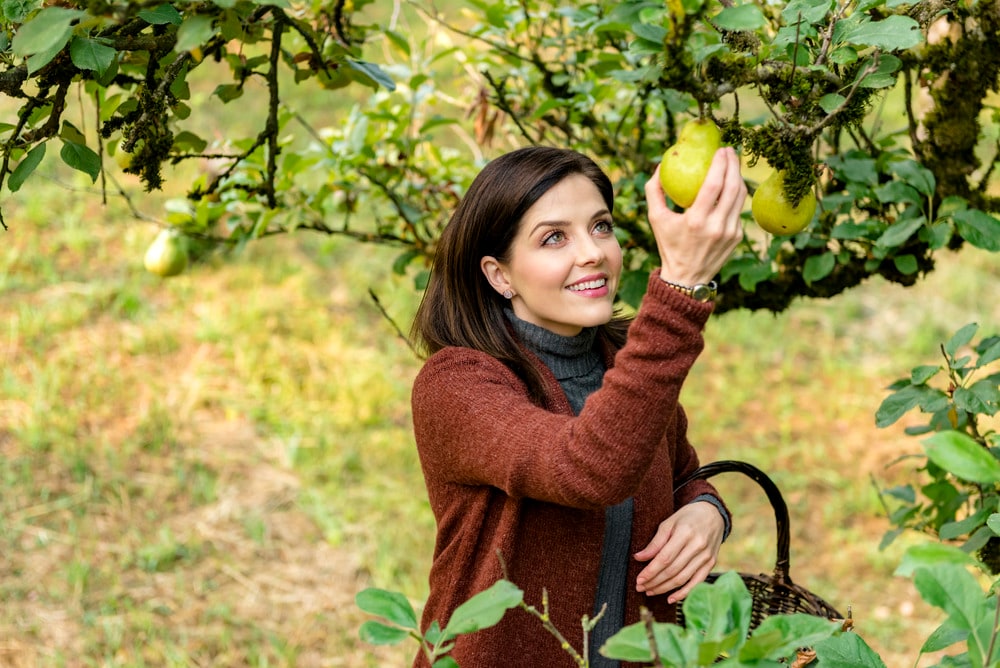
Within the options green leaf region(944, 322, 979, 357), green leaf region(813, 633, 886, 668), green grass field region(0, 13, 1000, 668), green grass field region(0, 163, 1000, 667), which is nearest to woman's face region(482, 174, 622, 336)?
green leaf region(944, 322, 979, 357)

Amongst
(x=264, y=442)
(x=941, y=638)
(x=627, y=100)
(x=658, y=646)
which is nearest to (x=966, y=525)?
(x=941, y=638)

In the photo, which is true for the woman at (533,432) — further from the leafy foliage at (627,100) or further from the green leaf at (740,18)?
the green leaf at (740,18)

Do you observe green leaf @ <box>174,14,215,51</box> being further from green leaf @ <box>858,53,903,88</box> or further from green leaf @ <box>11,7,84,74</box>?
green leaf @ <box>858,53,903,88</box>

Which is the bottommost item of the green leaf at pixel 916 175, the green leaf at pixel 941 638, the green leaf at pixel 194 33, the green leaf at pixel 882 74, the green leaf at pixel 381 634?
the green leaf at pixel 381 634

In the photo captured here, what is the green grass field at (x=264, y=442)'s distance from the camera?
2.97m

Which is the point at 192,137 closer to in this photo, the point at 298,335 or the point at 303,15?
the point at 303,15

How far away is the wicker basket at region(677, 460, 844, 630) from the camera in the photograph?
152 cm

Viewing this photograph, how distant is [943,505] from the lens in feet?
5.98

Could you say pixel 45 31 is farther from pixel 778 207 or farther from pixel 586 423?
pixel 778 207

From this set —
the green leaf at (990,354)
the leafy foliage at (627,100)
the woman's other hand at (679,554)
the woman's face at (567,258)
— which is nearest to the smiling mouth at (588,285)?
the woman's face at (567,258)

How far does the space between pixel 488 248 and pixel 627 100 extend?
1085 millimetres

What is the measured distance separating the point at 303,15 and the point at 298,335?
243cm

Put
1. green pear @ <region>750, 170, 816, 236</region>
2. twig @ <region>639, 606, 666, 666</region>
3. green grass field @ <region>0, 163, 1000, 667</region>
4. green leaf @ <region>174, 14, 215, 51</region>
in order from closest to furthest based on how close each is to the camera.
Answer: twig @ <region>639, 606, 666, 666</region>
green leaf @ <region>174, 14, 215, 51</region>
green pear @ <region>750, 170, 816, 236</region>
green grass field @ <region>0, 163, 1000, 667</region>

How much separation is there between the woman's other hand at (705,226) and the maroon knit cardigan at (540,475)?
0.10 ft
